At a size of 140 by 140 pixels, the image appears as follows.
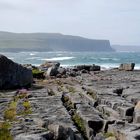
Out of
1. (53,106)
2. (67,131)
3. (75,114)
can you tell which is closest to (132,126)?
(67,131)

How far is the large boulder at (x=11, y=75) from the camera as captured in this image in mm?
21438

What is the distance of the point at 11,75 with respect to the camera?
862 inches

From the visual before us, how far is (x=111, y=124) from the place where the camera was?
37.0 feet

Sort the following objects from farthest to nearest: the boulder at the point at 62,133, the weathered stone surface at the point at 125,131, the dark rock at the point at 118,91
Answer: the dark rock at the point at 118,91
the weathered stone surface at the point at 125,131
the boulder at the point at 62,133

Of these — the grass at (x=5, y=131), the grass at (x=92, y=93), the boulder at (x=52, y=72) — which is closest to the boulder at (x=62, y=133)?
the grass at (x=5, y=131)

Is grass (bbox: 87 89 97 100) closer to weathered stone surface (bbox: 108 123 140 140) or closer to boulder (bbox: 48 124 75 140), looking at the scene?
weathered stone surface (bbox: 108 123 140 140)

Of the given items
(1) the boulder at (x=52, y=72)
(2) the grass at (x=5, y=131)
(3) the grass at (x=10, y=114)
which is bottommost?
(1) the boulder at (x=52, y=72)

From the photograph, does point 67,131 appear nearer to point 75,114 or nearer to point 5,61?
point 75,114

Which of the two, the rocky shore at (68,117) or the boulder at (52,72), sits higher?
the rocky shore at (68,117)

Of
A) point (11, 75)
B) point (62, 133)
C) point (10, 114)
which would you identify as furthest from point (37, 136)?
point (11, 75)

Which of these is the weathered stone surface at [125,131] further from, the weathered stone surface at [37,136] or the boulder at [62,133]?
the weathered stone surface at [37,136]

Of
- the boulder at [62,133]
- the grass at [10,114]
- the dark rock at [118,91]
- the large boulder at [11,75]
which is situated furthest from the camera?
the large boulder at [11,75]

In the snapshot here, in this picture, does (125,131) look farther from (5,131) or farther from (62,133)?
(5,131)

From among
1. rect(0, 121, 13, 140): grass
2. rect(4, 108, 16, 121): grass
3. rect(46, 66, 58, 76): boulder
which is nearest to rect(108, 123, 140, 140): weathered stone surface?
rect(0, 121, 13, 140): grass
